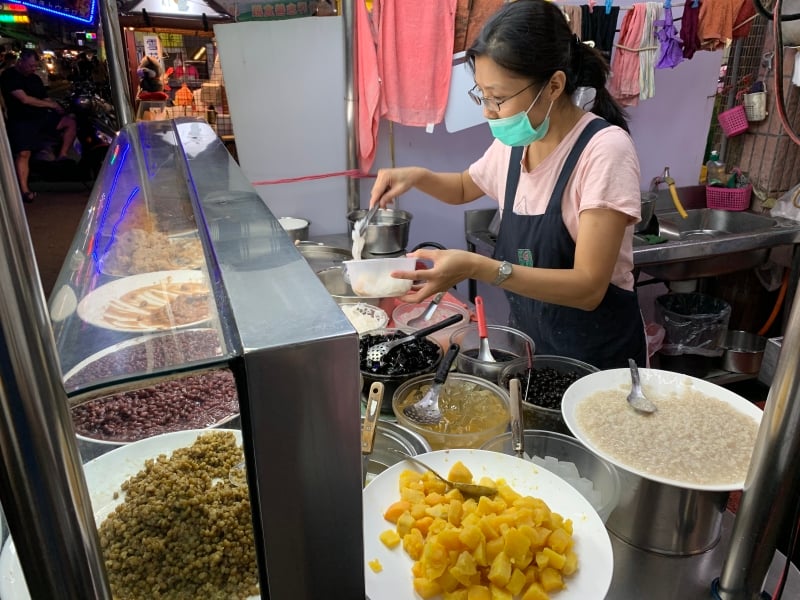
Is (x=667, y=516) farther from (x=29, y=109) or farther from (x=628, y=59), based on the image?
(x=29, y=109)

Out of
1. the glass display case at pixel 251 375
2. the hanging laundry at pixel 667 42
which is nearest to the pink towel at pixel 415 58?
the hanging laundry at pixel 667 42

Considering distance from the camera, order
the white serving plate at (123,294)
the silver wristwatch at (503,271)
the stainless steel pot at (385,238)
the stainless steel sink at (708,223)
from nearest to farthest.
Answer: the white serving plate at (123,294) → the silver wristwatch at (503,271) → the stainless steel pot at (385,238) → the stainless steel sink at (708,223)

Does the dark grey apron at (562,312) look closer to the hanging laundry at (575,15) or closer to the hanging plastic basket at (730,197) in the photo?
the hanging laundry at (575,15)

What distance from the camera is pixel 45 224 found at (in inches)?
318

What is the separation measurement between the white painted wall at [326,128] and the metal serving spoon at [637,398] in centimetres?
281

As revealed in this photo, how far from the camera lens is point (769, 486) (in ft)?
3.13

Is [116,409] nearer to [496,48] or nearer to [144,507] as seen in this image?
[144,507]

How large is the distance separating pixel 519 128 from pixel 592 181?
357 millimetres

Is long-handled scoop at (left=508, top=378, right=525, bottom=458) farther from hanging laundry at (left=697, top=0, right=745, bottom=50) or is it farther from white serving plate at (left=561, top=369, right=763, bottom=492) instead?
hanging laundry at (left=697, top=0, right=745, bottom=50)

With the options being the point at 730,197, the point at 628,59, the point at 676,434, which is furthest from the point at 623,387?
the point at 730,197

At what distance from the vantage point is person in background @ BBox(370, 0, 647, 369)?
75.9 inches

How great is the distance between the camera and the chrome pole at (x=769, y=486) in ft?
2.84

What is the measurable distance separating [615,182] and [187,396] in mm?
1579

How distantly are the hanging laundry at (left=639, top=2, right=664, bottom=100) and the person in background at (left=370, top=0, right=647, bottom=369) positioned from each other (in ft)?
6.63
